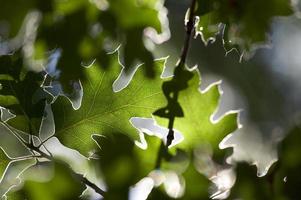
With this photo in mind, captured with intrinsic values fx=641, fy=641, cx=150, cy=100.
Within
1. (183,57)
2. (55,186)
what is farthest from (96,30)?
(55,186)

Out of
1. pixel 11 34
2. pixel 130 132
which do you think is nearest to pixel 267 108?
pixel 130 132

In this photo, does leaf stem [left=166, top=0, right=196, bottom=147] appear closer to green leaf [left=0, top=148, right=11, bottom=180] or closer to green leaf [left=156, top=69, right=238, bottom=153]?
green leaf [left=156, top=69, right=238, bottom=153]

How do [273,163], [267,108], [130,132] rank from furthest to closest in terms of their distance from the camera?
[267,108], [130,132], [273,163]

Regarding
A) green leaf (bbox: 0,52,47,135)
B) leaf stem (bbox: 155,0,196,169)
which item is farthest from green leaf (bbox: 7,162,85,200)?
green leaf (bbox: 0,52,47,135)

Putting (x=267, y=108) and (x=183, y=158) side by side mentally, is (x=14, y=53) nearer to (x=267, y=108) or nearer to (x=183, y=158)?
(x=183, y=158)

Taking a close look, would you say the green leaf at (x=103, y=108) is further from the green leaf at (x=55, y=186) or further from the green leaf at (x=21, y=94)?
the green leaf at (x=55, y=186)
